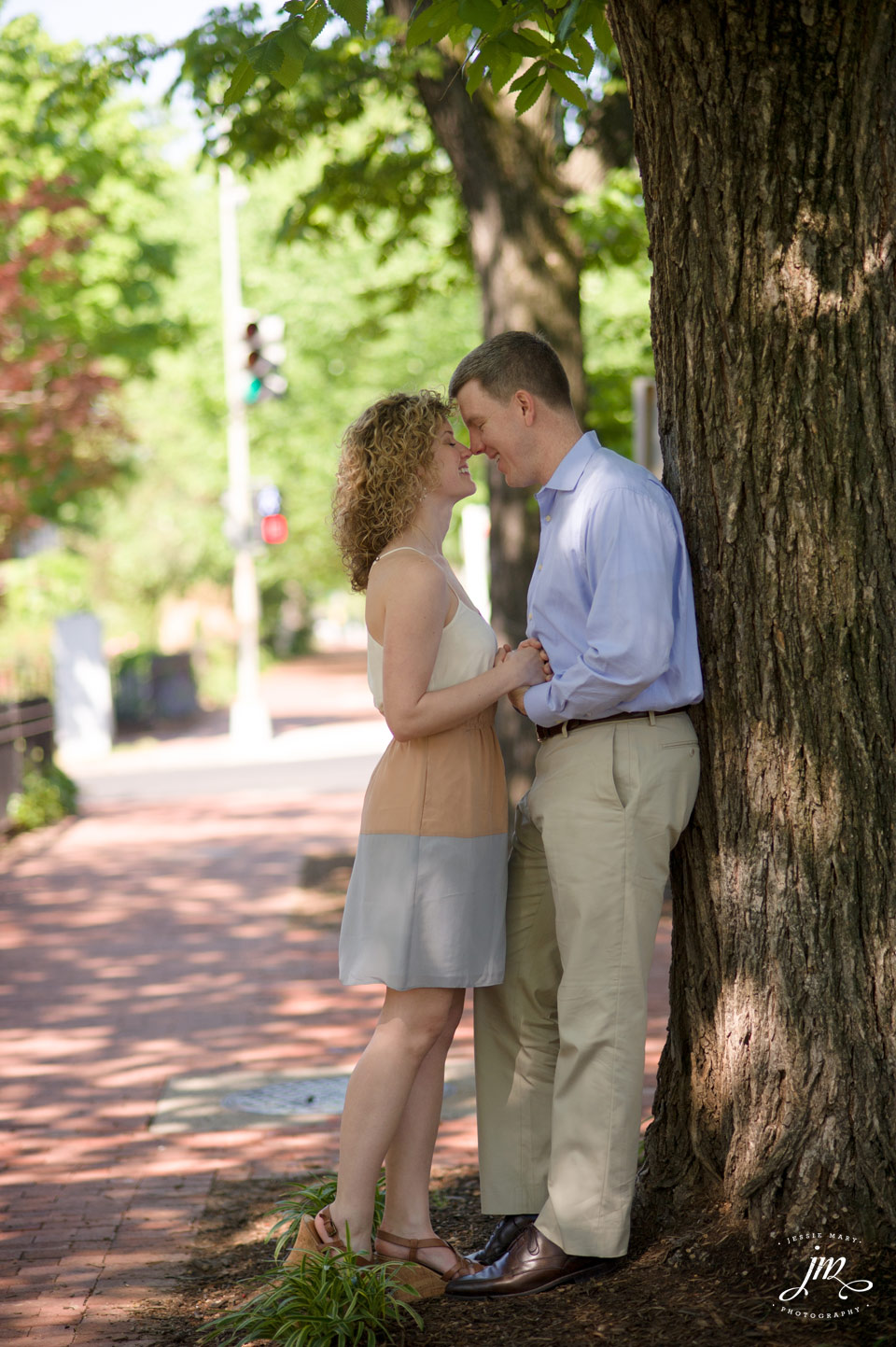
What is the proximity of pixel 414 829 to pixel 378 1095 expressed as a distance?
1.98 feet

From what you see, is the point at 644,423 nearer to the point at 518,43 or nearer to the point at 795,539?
the point at 518,43

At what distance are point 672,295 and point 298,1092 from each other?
3.69 metres

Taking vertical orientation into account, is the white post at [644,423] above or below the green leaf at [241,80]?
below

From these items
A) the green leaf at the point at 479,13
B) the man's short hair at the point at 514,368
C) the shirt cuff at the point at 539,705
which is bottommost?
the shirt cuff at the point at 539,705

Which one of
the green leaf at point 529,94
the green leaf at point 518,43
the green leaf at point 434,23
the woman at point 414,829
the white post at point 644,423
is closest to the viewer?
the woman at point 414,829

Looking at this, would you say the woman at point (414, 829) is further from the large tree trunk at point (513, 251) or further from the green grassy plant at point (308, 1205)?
the large tree trunk at point (513, 251)

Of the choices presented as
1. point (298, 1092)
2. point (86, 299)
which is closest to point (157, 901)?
point (298, 1092)

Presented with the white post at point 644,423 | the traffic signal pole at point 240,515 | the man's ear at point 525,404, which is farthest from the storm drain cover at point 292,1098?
the traffic signal pole at point 240,515

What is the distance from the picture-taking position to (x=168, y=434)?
41.2m

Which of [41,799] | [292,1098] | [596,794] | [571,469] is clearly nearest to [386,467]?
[571,469]

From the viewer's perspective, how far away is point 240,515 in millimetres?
21578

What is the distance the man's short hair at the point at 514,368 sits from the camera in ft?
11.1

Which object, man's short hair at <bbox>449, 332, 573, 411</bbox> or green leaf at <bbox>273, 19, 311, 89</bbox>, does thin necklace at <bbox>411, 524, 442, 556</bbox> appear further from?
green leaf at <bbox>273, 19, 311, 89</bbox>

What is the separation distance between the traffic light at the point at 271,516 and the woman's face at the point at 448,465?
17.3 meters
